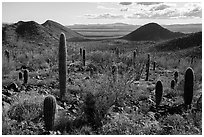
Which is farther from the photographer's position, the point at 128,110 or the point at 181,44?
the point at 181,44

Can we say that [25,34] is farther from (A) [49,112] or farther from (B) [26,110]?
(A) [49,112]

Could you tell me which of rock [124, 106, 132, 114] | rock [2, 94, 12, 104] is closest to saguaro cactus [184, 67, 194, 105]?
rock [124, 106, 132, 114]

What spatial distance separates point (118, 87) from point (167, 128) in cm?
302

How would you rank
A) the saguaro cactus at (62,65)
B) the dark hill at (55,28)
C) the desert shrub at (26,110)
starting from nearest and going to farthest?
the desert shrub at (26,110) → the saguaro cactus at (62,65) → the dark hill at (55,28)

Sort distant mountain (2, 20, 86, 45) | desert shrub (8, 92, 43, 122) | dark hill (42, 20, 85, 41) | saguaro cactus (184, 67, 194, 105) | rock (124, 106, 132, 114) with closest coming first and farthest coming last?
desert shrub (8, 92, 43, 122) → rock (124, 106, 132, 114) → saguaro cactus (184, 67, 194, 105) → distant mountain (2, 20, 86, 45) → dark hill (42, 20, 85, 41)

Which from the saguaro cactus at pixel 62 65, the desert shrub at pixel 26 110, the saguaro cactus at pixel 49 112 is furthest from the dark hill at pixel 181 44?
the saguaro cactus at pixel 49 112

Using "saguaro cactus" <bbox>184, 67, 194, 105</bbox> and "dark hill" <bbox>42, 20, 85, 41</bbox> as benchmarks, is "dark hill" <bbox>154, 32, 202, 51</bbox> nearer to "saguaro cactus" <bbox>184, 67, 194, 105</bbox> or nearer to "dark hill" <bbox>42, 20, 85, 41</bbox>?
"dark hill" <bbox>42, 20, 85, 41</bbox>

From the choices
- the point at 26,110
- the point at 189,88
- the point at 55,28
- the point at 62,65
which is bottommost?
the point at 26,110

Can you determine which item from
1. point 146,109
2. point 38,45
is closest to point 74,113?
point 146,109

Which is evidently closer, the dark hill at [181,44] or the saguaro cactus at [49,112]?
the saguaro cactus at [49,112]

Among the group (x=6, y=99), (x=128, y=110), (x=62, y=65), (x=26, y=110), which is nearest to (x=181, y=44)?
(x=62, y=65)

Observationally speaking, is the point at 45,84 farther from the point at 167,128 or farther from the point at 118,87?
the point at 167,128

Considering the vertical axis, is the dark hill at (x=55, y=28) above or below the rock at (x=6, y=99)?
above

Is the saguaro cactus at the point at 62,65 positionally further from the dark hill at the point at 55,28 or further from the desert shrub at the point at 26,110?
the dark hill at the point at 55,28
